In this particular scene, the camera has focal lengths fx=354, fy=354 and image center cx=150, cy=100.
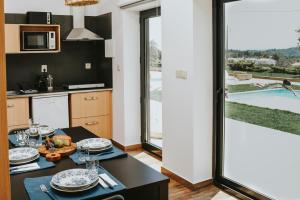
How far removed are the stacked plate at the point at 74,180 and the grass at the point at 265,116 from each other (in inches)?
72.9

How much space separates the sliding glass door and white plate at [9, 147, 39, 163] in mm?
2053

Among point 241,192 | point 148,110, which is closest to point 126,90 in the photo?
point 148,110

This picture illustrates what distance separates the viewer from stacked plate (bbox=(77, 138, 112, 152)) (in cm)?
241

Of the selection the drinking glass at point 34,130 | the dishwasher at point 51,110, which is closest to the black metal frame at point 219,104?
the drinking glass at point 34,130

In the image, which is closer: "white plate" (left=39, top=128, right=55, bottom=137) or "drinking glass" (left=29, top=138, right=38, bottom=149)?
"drinking glass" (left=29, top=138, right=38, bottom=149)

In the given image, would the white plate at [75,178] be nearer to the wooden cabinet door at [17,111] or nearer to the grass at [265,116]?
the grass at [265,116]

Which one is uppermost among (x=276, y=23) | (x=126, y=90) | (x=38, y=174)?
(x=276, y=23)

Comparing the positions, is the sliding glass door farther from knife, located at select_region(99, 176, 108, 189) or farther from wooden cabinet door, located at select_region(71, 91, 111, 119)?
wooden cabinet door, located at select_region(71, 91, 111, 119)

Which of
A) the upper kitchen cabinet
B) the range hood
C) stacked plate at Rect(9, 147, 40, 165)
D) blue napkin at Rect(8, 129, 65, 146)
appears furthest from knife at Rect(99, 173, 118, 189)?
the range hood

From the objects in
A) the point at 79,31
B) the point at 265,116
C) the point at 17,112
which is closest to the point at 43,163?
the point at 265,116

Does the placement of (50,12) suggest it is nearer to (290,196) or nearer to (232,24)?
(232,24)

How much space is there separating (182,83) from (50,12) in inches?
108

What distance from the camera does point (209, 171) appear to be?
387cm

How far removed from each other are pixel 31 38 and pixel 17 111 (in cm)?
109
